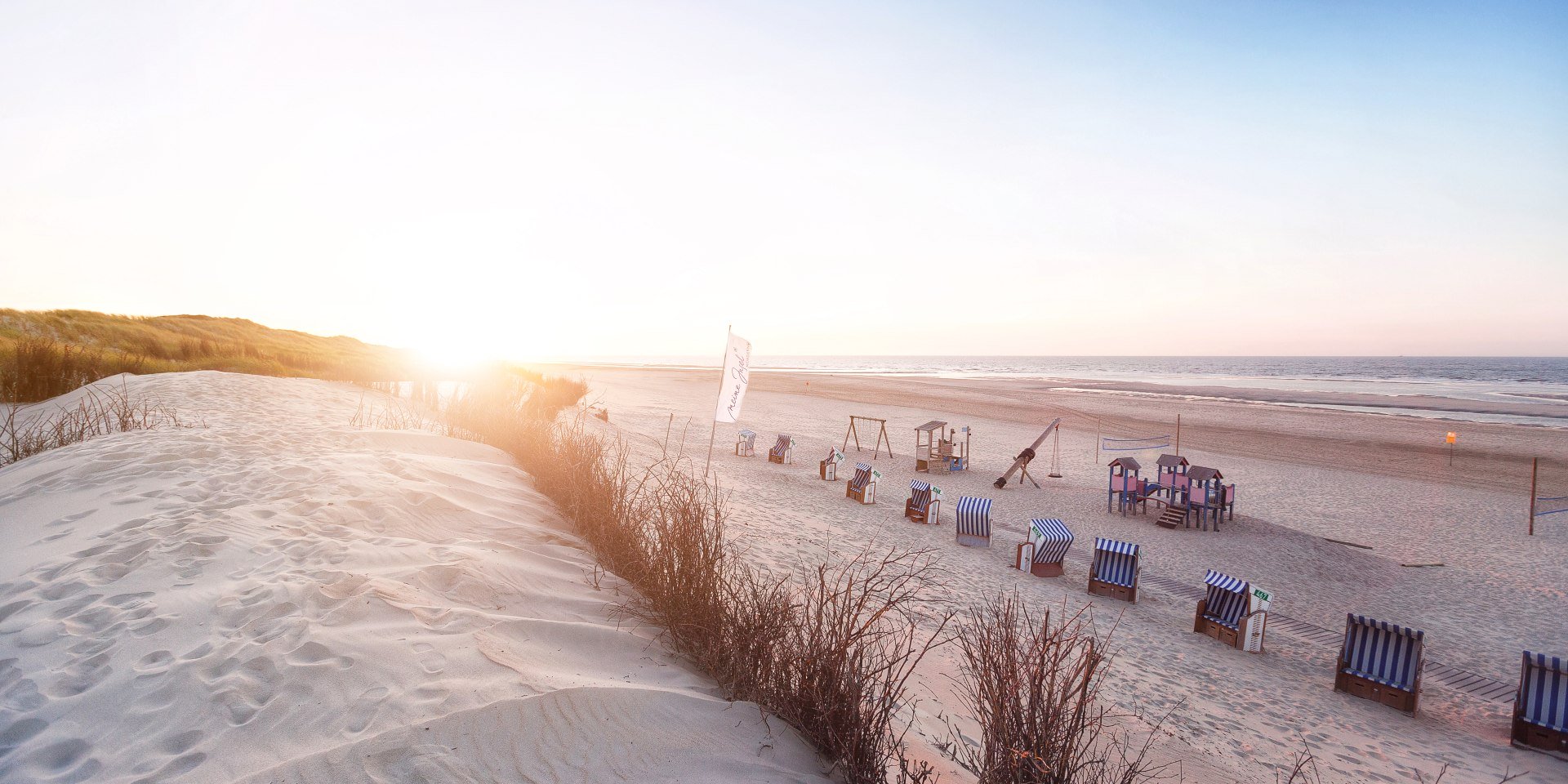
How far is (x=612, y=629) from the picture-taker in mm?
4590

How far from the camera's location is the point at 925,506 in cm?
1212

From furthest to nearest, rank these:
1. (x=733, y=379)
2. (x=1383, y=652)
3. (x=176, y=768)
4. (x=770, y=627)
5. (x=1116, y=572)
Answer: (x=733, y=379)
(x=1116, y=572)
(x=1383, y=652)
(x=770, y=627)
(x=176, y=768)

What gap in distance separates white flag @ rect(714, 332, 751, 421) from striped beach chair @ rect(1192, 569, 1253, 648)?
681 cm

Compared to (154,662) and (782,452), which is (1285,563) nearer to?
(782,452)

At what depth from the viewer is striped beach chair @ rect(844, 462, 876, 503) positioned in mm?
13484

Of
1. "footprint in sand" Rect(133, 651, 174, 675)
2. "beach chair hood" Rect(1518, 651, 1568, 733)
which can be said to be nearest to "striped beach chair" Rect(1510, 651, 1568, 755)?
"beach chair hood" Rect(1518, 651, 1568, 733)

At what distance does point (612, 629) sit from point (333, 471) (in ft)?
15.0

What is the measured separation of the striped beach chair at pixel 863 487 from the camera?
13484 millimetres

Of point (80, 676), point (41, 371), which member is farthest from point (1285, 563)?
point (41, 371)

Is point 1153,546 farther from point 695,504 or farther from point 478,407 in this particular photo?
point 478,407

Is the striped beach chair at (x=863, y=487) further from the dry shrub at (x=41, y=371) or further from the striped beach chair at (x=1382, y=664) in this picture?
the dry shrub at (x=41, y=371)

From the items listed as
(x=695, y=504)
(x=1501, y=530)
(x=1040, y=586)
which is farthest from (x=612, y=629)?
(x=1501, y=530)

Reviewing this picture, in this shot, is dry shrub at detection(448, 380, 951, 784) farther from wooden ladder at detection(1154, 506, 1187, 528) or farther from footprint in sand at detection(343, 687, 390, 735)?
wooden ladder at detection(1154, 506, 1187, 528)

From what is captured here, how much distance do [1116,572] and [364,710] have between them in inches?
344
